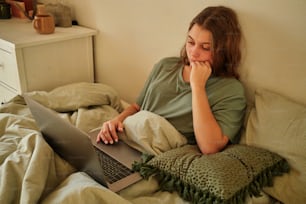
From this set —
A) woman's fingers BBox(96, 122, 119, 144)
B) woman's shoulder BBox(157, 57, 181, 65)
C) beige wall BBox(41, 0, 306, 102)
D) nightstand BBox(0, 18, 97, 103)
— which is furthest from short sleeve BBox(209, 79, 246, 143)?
nightstand BBox(0, 18, 97, 103)

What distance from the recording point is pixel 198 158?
0.91 meters

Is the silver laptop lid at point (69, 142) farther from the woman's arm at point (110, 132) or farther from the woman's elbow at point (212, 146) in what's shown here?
the woman's elbow at point (212, 146)

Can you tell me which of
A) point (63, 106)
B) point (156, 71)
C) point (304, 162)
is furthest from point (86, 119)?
point (304, 162)

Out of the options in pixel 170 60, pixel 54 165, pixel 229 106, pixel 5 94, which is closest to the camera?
pixel 54 165

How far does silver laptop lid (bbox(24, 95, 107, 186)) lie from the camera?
0.81 m

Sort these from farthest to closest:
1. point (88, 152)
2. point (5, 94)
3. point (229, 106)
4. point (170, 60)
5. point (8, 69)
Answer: point (5, 94), point (8, 69), point (170, 60), point (229, 106), point (88, 152)

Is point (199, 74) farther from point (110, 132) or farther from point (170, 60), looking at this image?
point (110, 132)

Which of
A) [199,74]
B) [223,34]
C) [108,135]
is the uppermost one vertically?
[223,34]

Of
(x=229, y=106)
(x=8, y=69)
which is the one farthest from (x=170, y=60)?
(x=8, y=69)

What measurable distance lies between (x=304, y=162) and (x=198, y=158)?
0.30 m

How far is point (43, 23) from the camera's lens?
5.09 ft

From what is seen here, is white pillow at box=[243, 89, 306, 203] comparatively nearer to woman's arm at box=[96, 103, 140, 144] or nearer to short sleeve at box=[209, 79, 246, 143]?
short sleeve at box=[209, 79, 246, 143]

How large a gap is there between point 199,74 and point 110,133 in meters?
0.37

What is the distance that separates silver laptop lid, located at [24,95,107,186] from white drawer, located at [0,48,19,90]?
57cm
